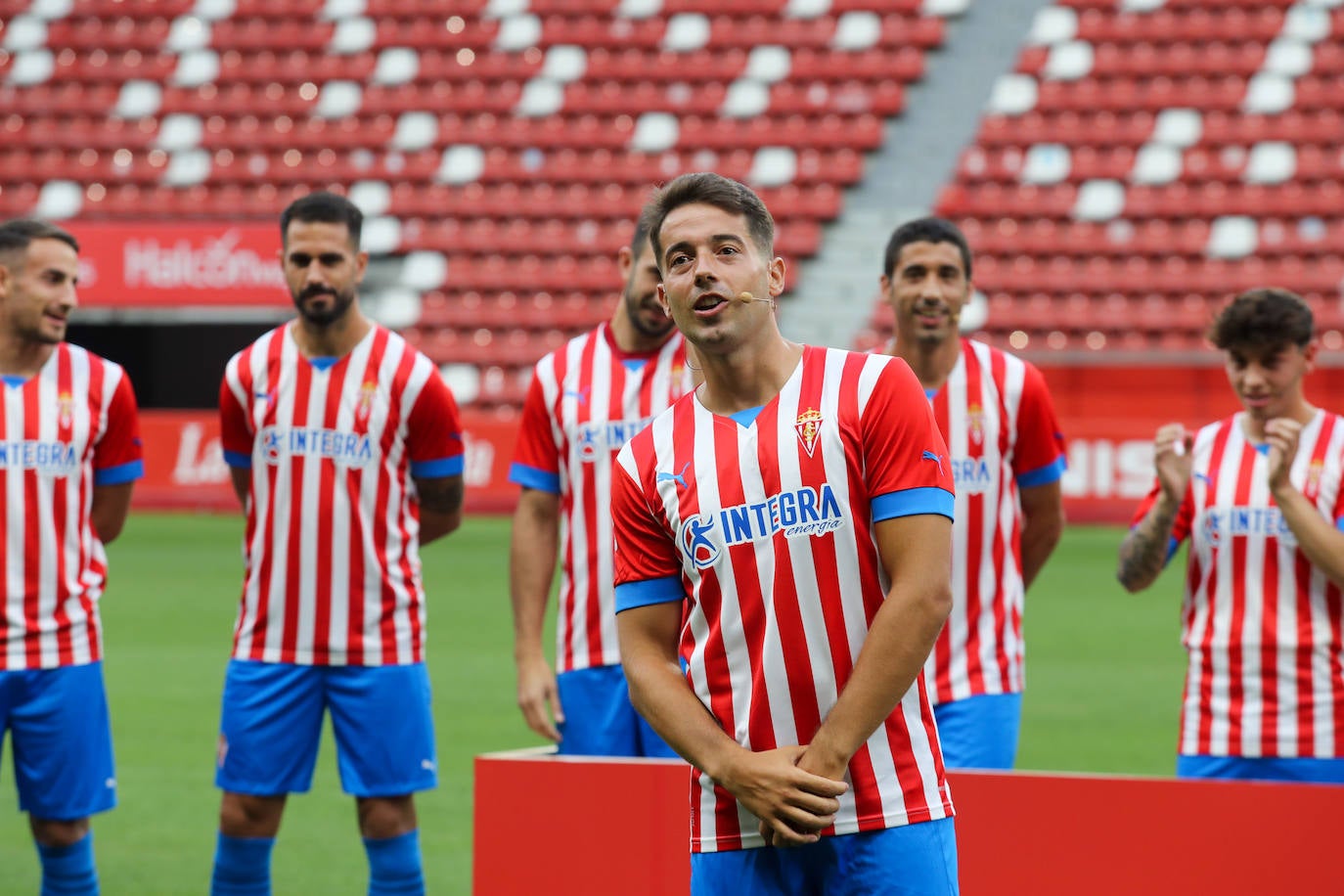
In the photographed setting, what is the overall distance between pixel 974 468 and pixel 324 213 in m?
1.95

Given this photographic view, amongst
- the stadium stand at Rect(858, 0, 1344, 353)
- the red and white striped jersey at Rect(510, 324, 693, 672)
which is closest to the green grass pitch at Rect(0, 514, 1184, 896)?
the red and white striped jersey at Rect(510, 324, 693, 672)

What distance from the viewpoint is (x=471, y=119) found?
20.9 m

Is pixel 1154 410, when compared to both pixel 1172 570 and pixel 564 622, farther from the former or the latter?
pixel 564 622

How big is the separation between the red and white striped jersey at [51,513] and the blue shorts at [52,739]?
0.18 ft

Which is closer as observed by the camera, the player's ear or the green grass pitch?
the player's ear

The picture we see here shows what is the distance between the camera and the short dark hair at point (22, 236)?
15.9 feet

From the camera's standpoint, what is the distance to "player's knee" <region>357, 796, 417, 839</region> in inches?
184

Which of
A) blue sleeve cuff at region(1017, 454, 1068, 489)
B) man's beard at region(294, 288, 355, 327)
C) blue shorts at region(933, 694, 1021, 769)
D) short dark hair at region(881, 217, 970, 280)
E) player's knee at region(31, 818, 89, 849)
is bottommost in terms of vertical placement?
player's knee at region(31, 818, 89, 849)

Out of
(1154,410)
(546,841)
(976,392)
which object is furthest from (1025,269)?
(546,841)

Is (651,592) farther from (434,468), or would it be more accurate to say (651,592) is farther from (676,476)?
(434,468)

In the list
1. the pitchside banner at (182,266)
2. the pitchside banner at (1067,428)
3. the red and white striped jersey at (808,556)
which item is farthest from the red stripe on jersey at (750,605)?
the pitchside banner at (182,266)

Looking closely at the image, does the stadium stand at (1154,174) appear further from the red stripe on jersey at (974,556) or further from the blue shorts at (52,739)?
the blue shorts at (52,739)

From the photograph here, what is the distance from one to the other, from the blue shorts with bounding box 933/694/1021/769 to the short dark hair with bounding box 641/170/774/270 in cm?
202

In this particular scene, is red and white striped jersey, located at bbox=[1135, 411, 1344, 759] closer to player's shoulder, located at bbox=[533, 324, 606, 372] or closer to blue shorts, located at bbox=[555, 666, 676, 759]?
blue shorts, located at bbox=[555, 666, 676, 759]
